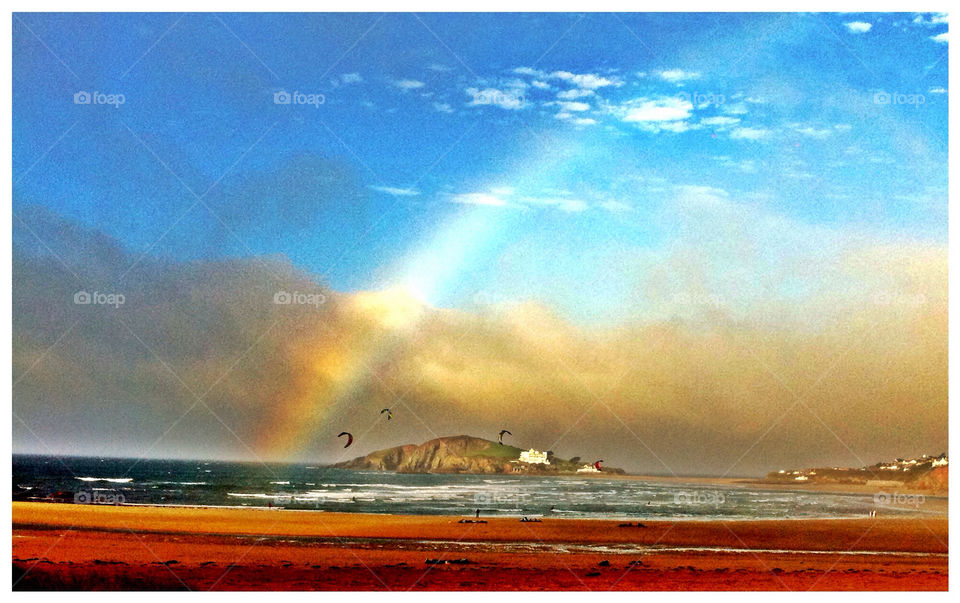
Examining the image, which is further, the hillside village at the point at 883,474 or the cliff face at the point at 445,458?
the cliff face at the point at 445,458

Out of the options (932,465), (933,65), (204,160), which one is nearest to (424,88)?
(204,160)

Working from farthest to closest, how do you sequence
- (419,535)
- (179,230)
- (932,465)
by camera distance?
(932,465)
(179,230)
(419,535)

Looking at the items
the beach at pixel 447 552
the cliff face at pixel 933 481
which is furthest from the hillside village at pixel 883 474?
the beach at pixel 447 552

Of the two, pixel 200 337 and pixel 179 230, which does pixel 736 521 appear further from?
pixel 179 230

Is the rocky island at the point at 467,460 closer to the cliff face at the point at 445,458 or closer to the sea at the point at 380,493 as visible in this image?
the cliff face at the point at 445,458

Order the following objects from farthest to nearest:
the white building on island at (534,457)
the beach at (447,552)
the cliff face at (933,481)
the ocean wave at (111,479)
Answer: the white building on island at (534,457) < the ocean wave at (111,479) < the cliff face at (933,481) < the beach at (447,552)

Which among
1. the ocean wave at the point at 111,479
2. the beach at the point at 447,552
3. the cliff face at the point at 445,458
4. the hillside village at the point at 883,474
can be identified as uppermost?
the hillside village at the point at 883,474
